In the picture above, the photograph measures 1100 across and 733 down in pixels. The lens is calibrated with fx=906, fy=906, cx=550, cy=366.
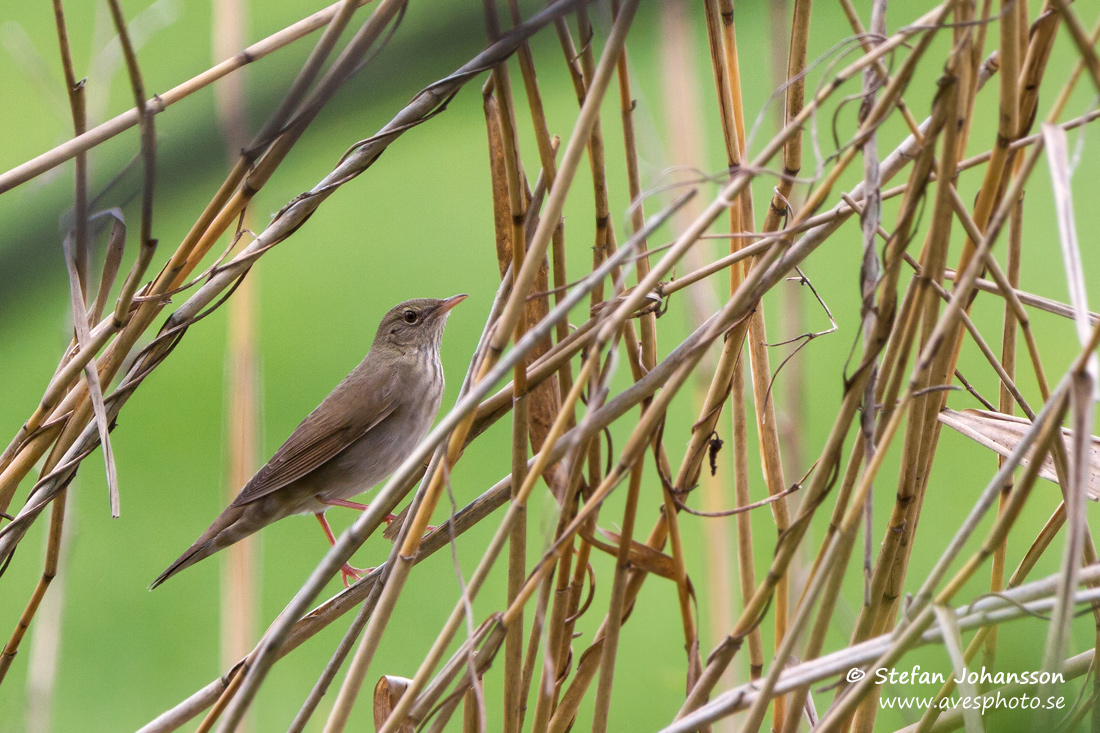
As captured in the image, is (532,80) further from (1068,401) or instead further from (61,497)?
(61,497)

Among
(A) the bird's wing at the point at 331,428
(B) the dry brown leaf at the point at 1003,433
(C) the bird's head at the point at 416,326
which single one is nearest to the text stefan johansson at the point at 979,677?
(B) the dry brown leaf at the point at 1003,433

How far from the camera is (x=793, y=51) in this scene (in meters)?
1.15

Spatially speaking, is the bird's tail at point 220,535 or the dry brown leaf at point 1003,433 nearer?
the dry brown leaf at point 1003,433

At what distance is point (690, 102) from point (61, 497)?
1.16m

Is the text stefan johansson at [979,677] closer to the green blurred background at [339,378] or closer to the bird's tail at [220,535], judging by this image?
the green blurred background at [339,378]

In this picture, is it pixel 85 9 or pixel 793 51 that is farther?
pixel 85 9

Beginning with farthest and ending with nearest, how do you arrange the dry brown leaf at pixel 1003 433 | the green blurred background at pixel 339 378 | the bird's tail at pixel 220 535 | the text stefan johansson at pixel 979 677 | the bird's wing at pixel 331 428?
1. the green blurred background at pixel 339 378
2. the bird's wing at pixel 331 428
3. the bird's tail at pixel 220 535
4. the dry brown leaf at pixel 1003 433
5. the text stefan johansson at pixel 979 677

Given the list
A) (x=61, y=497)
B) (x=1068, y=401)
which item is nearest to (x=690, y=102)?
(x=1068, y=401)

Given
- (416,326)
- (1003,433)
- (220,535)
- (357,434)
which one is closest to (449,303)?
(416,326)

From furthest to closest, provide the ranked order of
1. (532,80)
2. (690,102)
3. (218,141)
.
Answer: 1. (690,102)
2. (532,80)
3. (218,141)

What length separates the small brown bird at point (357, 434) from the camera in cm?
236

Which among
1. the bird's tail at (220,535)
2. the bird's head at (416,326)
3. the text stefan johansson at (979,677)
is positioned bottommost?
the text stefan johansson at (979,677)

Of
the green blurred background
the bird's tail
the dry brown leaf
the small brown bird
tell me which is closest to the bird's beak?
the small brown bird

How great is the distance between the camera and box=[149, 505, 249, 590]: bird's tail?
200 cm
